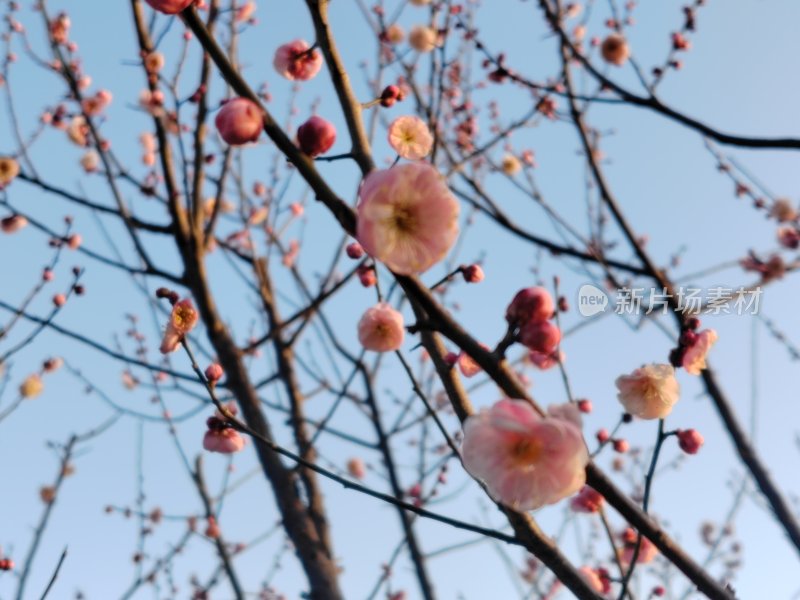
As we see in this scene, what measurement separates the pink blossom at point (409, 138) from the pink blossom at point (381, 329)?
0.46 m

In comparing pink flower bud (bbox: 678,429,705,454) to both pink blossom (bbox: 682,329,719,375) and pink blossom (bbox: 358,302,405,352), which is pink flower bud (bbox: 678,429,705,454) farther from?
pink blossom (bbox: 358,302,405,352)

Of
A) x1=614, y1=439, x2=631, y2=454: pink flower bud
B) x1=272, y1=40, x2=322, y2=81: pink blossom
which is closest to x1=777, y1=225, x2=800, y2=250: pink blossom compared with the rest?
x1=614, y1=439, x2=631, y2=454: pink flower bud

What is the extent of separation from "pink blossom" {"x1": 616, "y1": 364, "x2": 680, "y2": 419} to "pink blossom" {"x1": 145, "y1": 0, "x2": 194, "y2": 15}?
1307mm

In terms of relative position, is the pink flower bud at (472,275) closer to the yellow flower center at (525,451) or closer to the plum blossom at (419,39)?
the yellow flower center at (525,451)

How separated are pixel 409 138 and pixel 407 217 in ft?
1.94

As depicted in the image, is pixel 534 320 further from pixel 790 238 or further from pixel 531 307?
pixel 790 238

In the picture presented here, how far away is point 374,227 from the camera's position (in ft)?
3.63

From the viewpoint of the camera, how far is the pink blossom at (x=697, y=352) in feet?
5.04

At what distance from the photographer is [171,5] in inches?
47.4

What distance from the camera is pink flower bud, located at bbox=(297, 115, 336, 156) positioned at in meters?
1.19

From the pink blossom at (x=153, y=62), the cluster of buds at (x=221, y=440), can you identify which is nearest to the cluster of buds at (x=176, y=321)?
the cluster of buds at (x=221, y=440)

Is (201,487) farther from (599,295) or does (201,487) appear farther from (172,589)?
(599,295)

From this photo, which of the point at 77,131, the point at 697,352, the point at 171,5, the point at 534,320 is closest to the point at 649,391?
the point at 697,352

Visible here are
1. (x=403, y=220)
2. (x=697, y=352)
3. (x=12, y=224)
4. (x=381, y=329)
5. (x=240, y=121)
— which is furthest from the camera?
(x=12, y=224)
